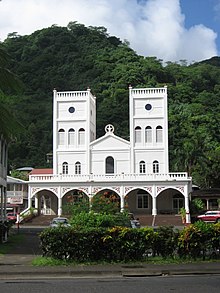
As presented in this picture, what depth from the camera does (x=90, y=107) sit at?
58094 millimetres

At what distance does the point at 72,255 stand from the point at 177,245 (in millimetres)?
3226

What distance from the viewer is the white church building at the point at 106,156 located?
52562 millimetres

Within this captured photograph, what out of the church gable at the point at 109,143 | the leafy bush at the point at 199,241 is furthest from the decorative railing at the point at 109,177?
the leafy bush at the point at 199,241

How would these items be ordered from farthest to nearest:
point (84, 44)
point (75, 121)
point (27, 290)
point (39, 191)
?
point (84, 44) → point (75, 121) → point (39, 191) → point (27, 290)

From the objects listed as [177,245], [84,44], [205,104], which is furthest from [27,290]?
[84,44]

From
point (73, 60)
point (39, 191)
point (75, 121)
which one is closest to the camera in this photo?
point (39, 191)

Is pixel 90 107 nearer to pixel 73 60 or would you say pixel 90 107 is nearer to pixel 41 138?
pixel 41 138

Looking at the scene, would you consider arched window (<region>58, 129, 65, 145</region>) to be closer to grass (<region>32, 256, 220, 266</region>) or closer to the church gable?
the church gable

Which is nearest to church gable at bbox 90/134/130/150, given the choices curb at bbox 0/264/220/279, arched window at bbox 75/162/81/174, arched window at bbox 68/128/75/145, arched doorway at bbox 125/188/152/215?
arched window at bbox 68/128/75/145

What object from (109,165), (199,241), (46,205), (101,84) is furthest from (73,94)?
(199,241)

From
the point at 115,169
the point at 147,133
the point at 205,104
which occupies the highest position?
the point at 205,104

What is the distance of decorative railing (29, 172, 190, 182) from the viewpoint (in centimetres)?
5144

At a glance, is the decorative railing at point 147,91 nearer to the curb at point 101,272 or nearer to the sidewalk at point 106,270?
the sidewalk at point 106,270

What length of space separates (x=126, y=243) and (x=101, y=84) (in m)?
83.8
